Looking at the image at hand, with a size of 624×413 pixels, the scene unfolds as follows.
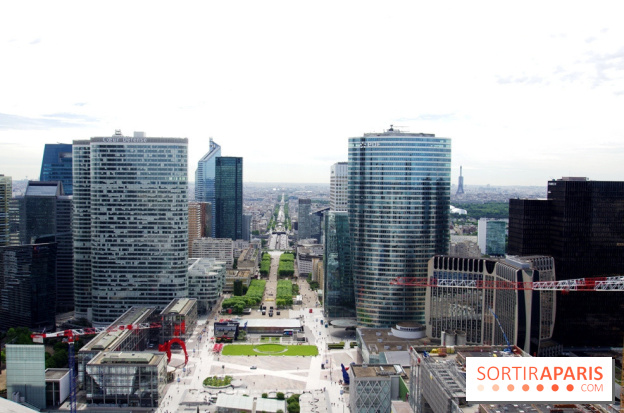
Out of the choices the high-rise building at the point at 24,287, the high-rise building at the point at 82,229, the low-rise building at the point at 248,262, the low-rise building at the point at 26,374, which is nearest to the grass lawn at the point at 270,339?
the high-rise building at the point at 82,229

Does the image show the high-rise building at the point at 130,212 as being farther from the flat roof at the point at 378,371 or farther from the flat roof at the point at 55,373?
the flat roof at the point at 378,371

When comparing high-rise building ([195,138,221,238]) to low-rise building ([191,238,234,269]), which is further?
high-rise building ([195,138,221,238])

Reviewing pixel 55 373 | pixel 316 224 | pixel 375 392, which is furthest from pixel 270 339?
pixel 316 224

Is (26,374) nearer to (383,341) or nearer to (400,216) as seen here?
(383,341)

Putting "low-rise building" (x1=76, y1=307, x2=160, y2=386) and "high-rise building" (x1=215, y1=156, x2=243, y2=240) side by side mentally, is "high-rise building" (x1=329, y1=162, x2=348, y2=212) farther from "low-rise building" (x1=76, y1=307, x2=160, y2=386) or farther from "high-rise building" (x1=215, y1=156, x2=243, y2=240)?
"high-rise building" (x1=215, y1=156, x2=243, y2=240)

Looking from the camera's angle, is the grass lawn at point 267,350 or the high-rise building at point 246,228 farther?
the high-rise building at point 246,228

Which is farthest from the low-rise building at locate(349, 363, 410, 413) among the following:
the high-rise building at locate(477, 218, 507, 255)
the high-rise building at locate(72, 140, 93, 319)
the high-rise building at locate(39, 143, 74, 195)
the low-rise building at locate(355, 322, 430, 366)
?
the high-rise building at locate(477, 218, 507, 255)
